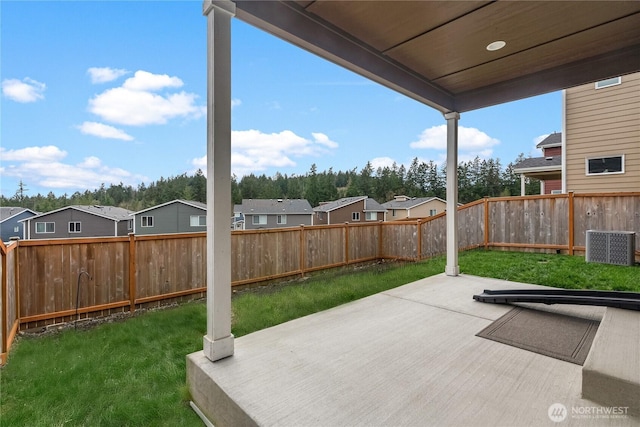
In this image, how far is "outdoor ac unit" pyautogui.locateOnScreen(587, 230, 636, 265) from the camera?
519 cm

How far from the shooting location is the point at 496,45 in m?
3.00

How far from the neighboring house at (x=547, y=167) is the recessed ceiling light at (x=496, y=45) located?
7782 mm

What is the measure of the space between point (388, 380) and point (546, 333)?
5.39 ft

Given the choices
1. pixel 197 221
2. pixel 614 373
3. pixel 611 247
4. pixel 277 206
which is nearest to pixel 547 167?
pixel 611 247

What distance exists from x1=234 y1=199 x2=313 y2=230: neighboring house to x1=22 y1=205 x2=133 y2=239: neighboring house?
4.61m

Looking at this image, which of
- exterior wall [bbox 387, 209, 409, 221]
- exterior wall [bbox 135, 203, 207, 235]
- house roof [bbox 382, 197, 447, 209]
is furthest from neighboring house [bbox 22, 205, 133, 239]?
house roof [bbox 382, 197, 447, 209]

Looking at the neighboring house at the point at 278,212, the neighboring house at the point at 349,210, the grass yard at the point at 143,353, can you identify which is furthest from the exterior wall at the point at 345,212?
the grass yard at the point at 143,353

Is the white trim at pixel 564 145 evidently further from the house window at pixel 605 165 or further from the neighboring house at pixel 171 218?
the neighboring house at pixel 171 218

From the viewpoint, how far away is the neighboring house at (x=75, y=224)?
4117 mm

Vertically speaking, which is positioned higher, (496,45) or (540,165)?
(496,45)

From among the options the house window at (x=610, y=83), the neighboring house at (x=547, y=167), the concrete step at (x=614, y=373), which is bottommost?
the concrete step at (x=614, y=373)

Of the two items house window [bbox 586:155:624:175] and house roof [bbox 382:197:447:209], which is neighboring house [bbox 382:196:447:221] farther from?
house window [bbox 586:155:624:175]

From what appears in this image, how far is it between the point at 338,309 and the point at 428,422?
186cm

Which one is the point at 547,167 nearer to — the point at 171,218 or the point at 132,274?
the point at 171,218
